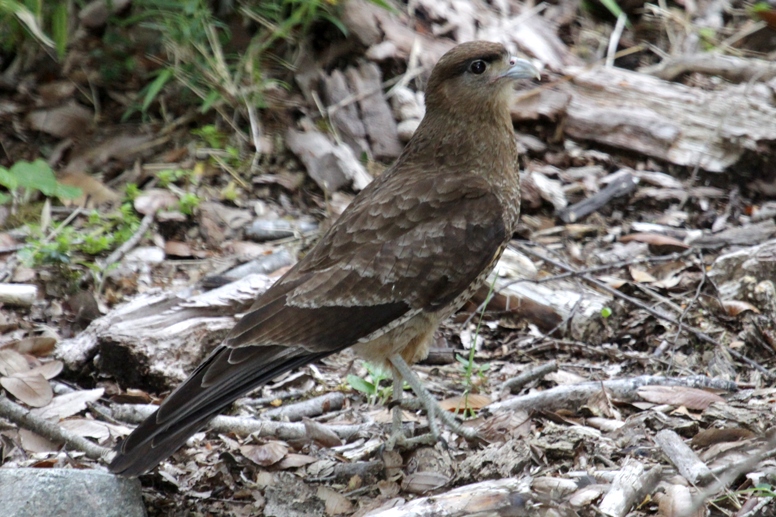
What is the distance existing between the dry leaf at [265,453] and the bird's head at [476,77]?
5.80ft

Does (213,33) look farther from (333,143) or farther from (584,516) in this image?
(584,516)

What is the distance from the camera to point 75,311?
5043 mm

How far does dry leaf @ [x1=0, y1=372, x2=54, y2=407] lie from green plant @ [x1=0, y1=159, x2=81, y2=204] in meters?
1.70

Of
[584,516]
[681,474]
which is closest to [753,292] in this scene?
[681,474]

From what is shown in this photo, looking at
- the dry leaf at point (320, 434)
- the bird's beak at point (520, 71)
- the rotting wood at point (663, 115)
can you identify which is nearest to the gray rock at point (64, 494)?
the dry leaf at point (320, 434)

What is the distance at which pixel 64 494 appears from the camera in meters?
3.33

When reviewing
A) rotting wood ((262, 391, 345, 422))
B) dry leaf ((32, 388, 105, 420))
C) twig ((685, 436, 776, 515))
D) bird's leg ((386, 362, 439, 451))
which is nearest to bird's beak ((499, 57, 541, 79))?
bird's leg ((386, 362, 439, 451))

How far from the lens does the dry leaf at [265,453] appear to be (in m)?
4.02

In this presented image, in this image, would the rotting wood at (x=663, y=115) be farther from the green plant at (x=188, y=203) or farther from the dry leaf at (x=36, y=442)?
the dry leaf at (x=36, y=442)

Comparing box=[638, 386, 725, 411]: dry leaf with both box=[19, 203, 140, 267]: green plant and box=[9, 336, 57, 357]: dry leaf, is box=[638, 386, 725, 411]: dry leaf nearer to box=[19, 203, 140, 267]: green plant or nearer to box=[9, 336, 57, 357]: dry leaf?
box=[9, 336, 57, 357]: dry leaf

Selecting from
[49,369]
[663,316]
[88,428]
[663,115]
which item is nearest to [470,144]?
[663,316]

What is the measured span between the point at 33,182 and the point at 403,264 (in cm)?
291

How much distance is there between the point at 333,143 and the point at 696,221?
2.47 metres

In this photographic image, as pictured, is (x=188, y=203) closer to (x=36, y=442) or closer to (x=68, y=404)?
(x=68, y=404)
